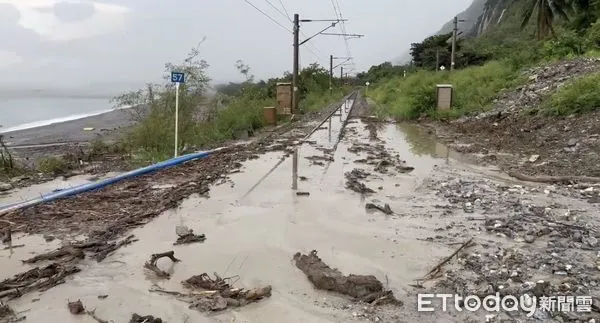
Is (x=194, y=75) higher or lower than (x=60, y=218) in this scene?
higher

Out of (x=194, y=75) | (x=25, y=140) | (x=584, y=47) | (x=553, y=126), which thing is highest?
(x=584, y=47)

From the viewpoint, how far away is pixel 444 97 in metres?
24.1

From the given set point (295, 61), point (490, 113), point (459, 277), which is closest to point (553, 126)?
point (490, 113)

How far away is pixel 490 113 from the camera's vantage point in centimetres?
1998

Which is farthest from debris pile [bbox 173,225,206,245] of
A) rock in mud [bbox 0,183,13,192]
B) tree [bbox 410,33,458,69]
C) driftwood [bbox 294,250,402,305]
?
tree [bbox 410,33,458,69]

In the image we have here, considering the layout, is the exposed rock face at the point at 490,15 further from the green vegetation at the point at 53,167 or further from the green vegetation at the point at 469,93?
the green vegetation at the point at 53,167

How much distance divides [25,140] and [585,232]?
2618 centimetres

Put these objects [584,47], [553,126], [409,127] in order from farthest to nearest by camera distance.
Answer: [584,47], [409,127], [553,126]

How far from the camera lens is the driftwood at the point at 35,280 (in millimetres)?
4648

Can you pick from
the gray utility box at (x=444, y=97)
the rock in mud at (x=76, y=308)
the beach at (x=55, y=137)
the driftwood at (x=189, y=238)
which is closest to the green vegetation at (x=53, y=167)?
the beach at (x=55, y=137)

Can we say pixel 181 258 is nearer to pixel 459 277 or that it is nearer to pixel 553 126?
pixel 459 277

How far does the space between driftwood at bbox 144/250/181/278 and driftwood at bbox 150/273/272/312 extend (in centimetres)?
31

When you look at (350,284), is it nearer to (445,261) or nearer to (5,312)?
(445,261)

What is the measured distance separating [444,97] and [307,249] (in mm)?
19941
